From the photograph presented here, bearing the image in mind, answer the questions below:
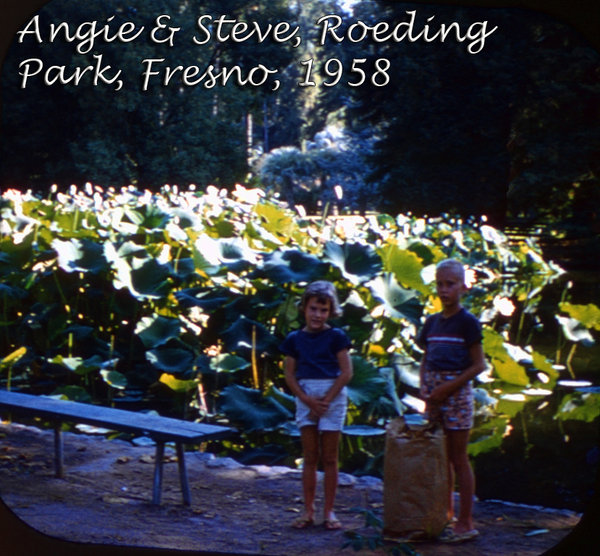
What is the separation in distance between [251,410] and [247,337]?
0.66m

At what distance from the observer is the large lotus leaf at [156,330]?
17.6 feet

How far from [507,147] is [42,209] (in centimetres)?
410

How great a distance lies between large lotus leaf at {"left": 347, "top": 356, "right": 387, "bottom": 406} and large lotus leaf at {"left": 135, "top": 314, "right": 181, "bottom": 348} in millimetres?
1214

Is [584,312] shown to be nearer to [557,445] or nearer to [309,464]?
[557,445]

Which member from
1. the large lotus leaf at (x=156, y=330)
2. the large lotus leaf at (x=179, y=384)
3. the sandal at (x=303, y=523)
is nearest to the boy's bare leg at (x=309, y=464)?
the sandal at (x=303, y=523)

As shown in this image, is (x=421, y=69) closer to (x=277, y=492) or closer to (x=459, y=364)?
(x=459, y=364)

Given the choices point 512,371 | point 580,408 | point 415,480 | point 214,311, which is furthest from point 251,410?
point 580,408

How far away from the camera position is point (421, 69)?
349 cm

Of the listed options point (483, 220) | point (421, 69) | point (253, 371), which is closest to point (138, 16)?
point (421, 69)

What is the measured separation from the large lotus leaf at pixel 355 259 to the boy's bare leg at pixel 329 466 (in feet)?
6.80

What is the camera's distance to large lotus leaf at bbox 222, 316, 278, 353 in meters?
5.23

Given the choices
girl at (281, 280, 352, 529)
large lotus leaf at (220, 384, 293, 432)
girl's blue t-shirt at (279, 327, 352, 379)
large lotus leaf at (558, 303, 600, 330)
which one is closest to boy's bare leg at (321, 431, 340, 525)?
girl at (281, 280, 352, 529)

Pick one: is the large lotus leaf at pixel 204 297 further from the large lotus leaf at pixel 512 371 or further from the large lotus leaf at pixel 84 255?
the large lotus leaf at pixel 512 371

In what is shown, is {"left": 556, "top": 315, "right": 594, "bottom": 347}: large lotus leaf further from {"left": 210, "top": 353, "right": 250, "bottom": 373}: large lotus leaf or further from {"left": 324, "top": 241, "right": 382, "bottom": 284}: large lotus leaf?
{"left": 210, "top": 353, "right": 250, "bottom": 373}: large lotus leaf
